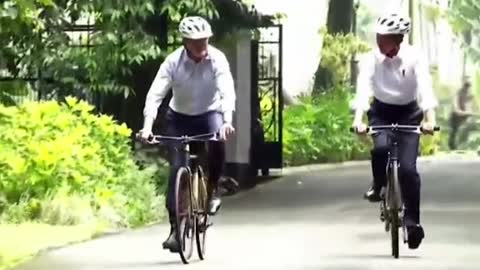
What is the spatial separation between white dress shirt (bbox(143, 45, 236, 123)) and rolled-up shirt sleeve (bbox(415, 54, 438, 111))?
1429mm

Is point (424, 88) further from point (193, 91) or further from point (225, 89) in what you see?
point (193, 91)

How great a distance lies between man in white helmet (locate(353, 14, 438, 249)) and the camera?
9891 millimetres

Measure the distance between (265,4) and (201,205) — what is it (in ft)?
82.6

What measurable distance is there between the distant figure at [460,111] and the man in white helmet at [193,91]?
89.5 ft

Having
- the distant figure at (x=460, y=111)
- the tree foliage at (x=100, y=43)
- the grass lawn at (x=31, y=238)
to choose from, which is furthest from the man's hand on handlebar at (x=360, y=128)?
the distant figure at (x=460, y=111)

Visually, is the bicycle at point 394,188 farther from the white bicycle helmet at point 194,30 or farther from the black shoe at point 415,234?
the white bicycle helmet at point 194,30

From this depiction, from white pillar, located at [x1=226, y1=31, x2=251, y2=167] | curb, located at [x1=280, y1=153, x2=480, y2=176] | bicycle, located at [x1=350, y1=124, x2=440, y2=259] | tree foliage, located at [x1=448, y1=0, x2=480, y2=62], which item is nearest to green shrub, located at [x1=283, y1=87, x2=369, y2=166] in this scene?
curb, located at [x1=280, y1=153, x2=480, y2=176]

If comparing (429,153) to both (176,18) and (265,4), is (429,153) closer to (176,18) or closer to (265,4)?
(265,4)

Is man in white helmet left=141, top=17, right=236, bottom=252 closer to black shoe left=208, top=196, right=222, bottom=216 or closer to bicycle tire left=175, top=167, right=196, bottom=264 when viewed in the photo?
bicycle tire left=175, top=167, right=196, bottom=264

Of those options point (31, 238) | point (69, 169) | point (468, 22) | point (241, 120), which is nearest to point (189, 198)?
point (31, 238)

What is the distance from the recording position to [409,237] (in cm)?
1013

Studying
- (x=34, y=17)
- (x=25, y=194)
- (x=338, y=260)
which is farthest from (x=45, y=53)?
(x=338, y=260)

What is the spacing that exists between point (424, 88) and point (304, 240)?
2753 millimetres

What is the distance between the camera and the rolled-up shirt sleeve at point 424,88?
31.7ft
